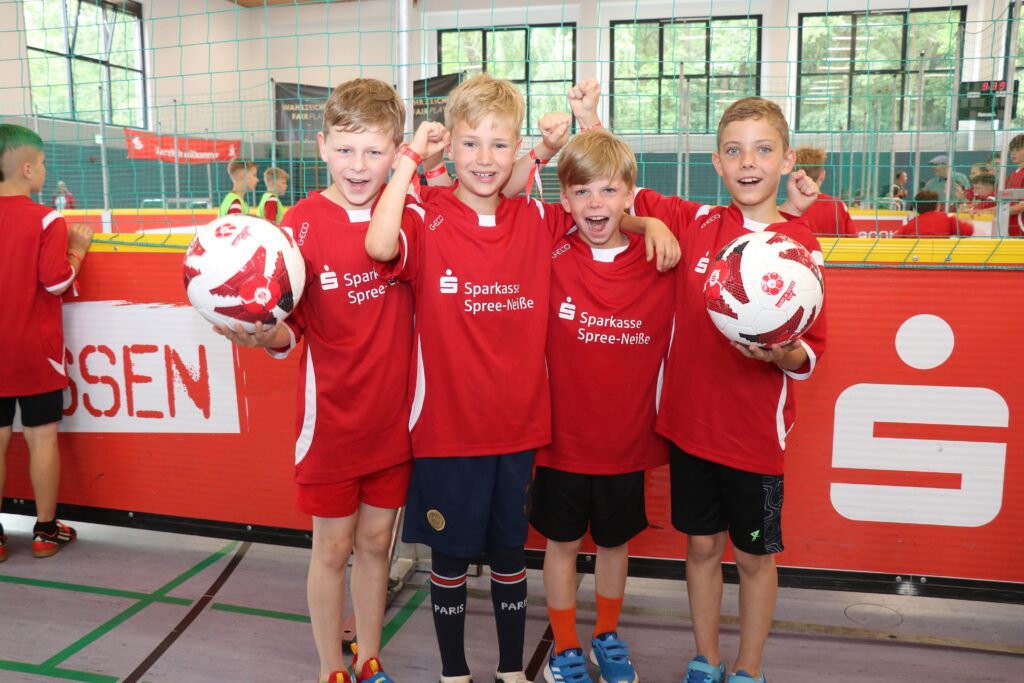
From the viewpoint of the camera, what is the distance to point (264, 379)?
3289 millimetres

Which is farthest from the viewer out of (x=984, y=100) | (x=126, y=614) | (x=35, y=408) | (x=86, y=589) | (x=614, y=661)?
(x=984, y=100)

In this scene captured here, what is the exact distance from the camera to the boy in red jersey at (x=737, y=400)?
2.26 metres

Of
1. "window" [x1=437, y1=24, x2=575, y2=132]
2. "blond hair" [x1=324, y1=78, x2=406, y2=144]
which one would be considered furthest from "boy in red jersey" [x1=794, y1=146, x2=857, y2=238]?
"window" [x1=437, y1=24, x2=575, y2=132]

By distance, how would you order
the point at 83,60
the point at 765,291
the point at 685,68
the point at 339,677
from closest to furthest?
the point at 765,291
the point at 339,677
the point at 83,60
the point at 685,68

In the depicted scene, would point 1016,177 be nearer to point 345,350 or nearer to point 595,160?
point 595,160

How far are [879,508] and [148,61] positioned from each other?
55.8 ft

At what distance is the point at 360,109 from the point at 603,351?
0.99 meters

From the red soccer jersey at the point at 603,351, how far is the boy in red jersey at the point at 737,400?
77 mm

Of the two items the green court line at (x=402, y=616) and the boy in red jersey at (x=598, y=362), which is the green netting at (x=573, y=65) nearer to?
the green court line at (x=402, y=616)

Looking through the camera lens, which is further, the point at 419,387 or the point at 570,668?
the point at 570,668

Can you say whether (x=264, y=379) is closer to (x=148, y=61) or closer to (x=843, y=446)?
(x=843, y=446)

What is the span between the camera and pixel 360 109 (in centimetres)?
218

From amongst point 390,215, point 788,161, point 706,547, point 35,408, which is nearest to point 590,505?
point 706,547

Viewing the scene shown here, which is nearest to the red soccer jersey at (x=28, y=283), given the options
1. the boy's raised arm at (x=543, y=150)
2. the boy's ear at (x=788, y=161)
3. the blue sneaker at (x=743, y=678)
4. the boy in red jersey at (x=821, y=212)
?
the boy's raised arm at (x=543, y=150)
